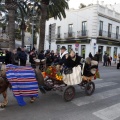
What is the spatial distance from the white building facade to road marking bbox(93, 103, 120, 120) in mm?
24507

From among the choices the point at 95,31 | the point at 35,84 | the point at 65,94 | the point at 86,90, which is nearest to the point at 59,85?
the point at 65,94

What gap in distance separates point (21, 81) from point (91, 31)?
2877 centimetres

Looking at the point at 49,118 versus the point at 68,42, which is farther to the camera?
the point at 68,42

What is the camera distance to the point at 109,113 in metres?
6.16

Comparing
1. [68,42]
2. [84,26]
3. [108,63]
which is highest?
[84,26]

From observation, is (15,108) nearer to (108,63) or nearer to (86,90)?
(86,90)

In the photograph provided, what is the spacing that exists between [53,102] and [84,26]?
95.2ft

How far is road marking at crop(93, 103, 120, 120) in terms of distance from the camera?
5.82m

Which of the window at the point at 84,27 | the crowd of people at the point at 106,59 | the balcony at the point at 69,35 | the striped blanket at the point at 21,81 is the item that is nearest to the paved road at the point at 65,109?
the striped blanket at the point at 21,81

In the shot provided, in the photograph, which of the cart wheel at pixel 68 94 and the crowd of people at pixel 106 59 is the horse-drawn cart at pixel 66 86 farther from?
the crowd of people at pixel 106 59

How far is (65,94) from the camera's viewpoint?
23.3ft

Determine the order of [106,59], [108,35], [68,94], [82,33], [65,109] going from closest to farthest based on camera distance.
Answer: [65,109]
[68,94]
[106,59]
[82,33]
[108,35]

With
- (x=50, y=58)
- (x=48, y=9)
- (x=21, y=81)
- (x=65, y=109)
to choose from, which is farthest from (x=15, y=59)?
(x=48, y=9)

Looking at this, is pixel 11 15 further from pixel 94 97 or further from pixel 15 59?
pixel 94 97
